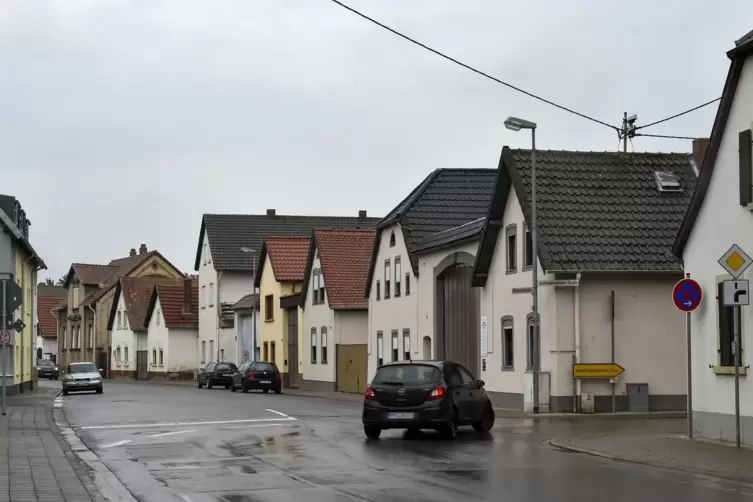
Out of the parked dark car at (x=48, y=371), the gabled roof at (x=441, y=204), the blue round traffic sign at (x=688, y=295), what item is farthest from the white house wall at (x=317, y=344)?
the parked dark car at (x=48, y=371)

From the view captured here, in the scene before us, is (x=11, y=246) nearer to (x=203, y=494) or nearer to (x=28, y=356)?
(x=28, y=356)

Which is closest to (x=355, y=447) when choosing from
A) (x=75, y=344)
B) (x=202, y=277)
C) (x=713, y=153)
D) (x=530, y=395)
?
(x=713, y=153)

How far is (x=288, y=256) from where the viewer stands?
68125mm

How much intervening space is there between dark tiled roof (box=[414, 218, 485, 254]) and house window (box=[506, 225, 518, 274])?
5.30 ft

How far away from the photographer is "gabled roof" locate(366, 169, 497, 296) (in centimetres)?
4872

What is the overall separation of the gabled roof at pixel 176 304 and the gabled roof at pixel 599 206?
54645 mm

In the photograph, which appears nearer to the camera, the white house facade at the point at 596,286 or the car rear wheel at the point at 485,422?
the car rear wheel at the point at 485,422

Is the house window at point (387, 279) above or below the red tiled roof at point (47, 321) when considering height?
above

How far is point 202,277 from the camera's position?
8725cm

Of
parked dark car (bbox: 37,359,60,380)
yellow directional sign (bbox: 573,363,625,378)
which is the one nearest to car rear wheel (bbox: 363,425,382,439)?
yellow directional sign (bbox: 573,363,625,378)

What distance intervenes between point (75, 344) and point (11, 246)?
67.9 metres

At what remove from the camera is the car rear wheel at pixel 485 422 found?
24969 millimetres

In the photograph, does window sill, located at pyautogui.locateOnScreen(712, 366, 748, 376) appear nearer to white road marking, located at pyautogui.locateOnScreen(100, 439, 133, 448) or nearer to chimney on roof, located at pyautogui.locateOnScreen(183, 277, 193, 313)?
white road marking, located at pyautogui.locateOnScreen(100, 439, 133, 448)

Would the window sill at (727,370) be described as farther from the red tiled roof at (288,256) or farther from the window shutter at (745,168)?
the red tiled roof at (288,256)
